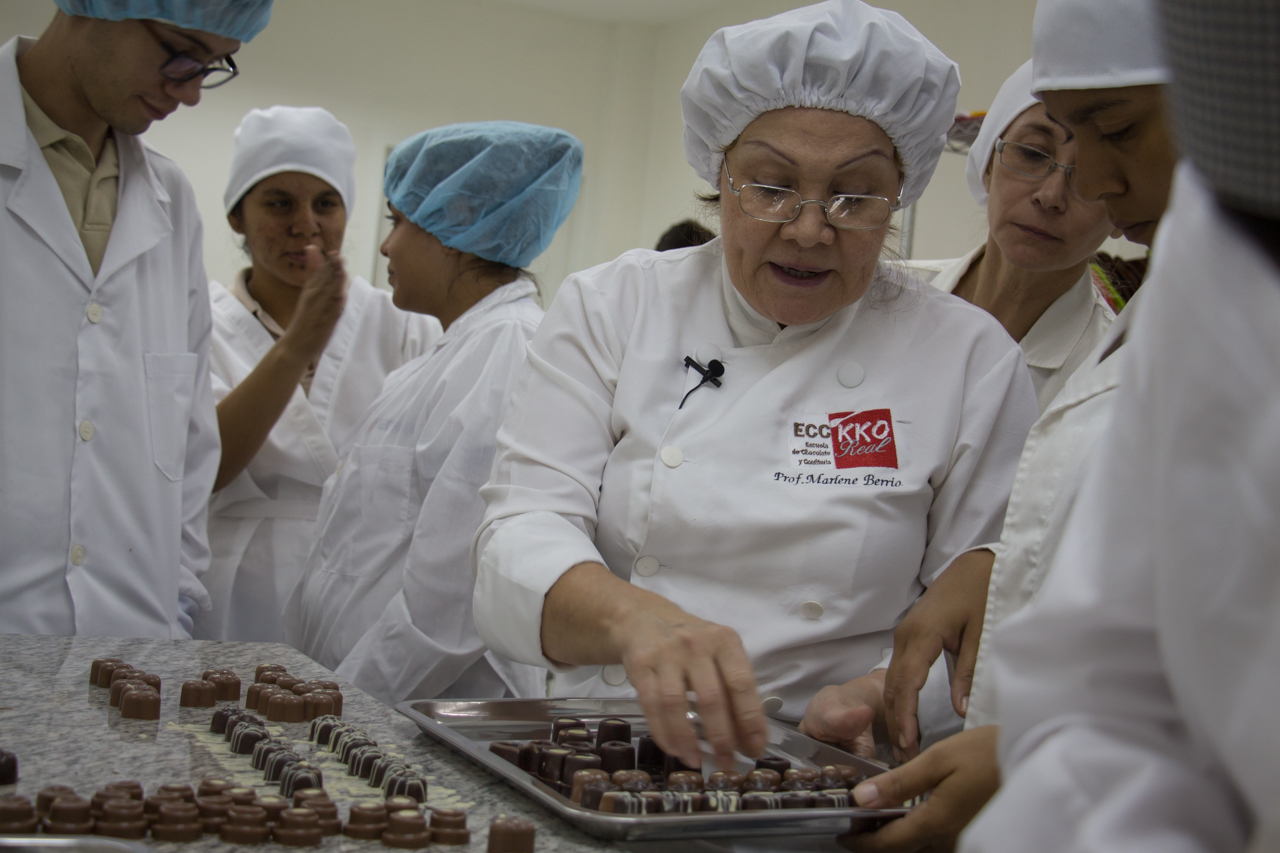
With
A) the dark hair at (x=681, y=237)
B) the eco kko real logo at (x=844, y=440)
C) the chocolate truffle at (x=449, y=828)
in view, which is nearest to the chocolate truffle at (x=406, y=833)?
the chocolate truffle at (x=449, y=828)

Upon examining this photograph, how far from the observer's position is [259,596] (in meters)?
2.49

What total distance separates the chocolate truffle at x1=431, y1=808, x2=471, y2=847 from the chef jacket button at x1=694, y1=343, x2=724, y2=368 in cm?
71

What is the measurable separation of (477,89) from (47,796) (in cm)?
561

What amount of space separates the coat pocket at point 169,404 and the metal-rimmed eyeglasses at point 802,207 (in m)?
1.16

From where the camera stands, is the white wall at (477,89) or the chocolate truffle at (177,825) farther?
the white wall at (477,89)

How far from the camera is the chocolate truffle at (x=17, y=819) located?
733mm

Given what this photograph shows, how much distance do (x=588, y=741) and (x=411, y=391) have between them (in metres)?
1.31

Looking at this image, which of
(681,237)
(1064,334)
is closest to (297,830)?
(1064,334)

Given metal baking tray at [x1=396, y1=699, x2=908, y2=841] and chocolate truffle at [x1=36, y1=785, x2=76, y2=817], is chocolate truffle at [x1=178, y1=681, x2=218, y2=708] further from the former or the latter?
chocolate truffle at [x1=36, y1=785, x2=76, y2=817]

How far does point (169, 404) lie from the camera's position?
75.5 inches

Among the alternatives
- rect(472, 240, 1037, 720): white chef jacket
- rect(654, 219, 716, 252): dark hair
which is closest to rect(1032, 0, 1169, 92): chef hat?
rect(472, 240, 1037, 720): white chef jacket

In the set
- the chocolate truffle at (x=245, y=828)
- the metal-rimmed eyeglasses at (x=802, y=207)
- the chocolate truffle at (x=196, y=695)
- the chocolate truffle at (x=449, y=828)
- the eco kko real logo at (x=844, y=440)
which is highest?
the metal-rimmed eyeglasses at (x=802, y=207)

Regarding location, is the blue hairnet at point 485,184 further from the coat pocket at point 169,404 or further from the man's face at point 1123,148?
the man's face at point 1123,148

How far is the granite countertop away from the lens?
0.85 meters
